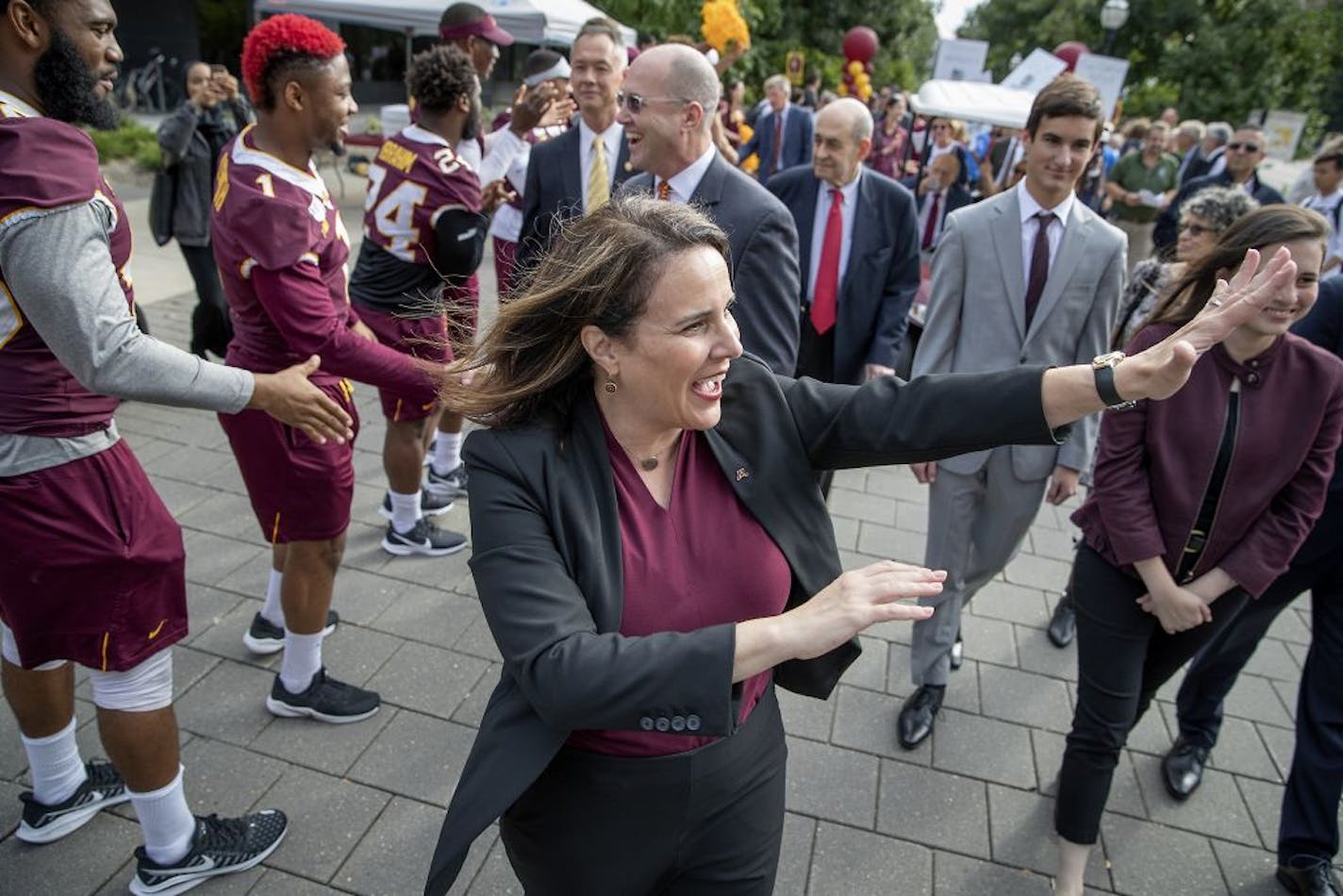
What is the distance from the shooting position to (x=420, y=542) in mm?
4328

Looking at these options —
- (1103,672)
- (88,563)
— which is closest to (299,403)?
(88,563)

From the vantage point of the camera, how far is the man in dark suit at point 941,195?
914 cm

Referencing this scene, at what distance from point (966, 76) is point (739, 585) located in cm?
1452

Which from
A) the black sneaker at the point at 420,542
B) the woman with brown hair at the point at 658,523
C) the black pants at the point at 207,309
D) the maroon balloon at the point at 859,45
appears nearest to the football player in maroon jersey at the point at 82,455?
the woman with brown hair at the point at 658,523

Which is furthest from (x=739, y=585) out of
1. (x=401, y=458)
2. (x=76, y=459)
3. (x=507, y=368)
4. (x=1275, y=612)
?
(x=401, y=458)

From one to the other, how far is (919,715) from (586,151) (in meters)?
2.92

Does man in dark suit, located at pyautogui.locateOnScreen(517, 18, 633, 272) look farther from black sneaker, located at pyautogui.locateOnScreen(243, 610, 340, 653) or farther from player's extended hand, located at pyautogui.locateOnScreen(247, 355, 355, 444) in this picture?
black sneaker, located at pyautogui.locateOnScreen(243, 610, 340, 653)

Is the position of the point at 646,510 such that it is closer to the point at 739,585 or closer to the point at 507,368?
the point at 739,585

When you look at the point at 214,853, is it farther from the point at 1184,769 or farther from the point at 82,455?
the point at 1184,769

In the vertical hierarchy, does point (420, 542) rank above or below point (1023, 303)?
below

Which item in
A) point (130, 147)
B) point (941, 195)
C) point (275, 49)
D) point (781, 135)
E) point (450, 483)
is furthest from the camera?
point (130, 147)

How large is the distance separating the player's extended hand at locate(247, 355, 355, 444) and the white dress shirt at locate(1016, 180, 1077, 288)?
2.39 metres

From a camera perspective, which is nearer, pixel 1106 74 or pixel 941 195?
pixel 941 195

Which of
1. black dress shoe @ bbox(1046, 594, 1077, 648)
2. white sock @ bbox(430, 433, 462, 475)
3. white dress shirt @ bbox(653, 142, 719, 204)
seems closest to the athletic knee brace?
white dress shirt @ bbox(653, 142, 719, 204)
